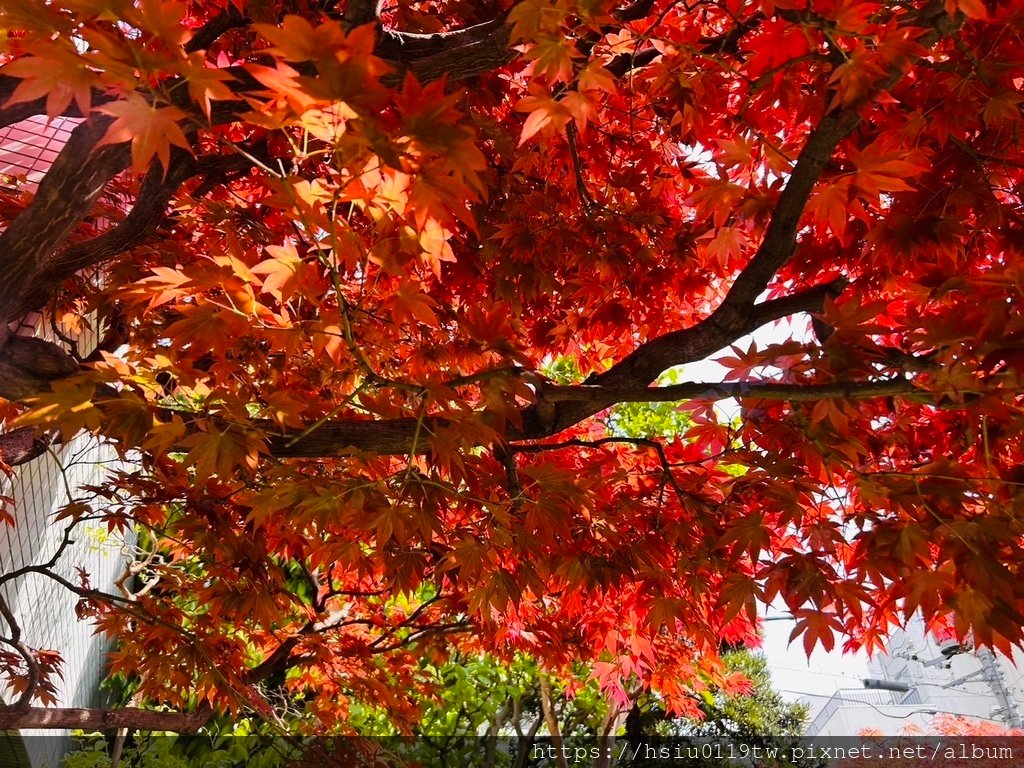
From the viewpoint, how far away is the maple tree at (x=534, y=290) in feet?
4.03

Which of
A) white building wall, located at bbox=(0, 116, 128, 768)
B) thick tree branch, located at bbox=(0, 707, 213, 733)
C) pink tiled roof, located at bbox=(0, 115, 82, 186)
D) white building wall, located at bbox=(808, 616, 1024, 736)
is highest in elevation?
pink tiled roof, located at bbox=(0, 115, 82, 186)

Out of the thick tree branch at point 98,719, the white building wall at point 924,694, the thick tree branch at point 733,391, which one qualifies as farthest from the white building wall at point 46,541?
the white building wall at point 924,694

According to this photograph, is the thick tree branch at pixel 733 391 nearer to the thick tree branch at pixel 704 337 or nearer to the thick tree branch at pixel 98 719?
the thick tree branch at pixel 704 337

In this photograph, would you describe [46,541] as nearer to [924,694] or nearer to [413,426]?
[413,426]

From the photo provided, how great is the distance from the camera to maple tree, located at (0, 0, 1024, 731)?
1229 mm

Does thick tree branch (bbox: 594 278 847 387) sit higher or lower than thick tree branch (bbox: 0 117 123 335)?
lower

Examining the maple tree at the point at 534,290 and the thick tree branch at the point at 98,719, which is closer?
the maple tree at the point at 534,290

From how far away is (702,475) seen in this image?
2.22m

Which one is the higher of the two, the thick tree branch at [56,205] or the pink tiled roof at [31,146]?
the pink tiled roof at [31,146]

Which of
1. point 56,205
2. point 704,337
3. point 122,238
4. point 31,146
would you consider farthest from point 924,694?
point 31,146

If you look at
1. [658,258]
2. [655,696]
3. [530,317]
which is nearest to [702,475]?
[658,258]

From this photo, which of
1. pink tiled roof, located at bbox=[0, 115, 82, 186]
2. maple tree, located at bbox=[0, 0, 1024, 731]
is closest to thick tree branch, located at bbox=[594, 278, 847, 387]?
maple tree, located at bbox=[0, 0, 1024, 731]

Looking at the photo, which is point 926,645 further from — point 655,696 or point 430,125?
point 430,125

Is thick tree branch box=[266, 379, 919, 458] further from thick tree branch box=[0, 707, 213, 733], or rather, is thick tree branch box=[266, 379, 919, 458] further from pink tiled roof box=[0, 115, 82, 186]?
pink tiled roof box=[0, 115, 82, 186]
